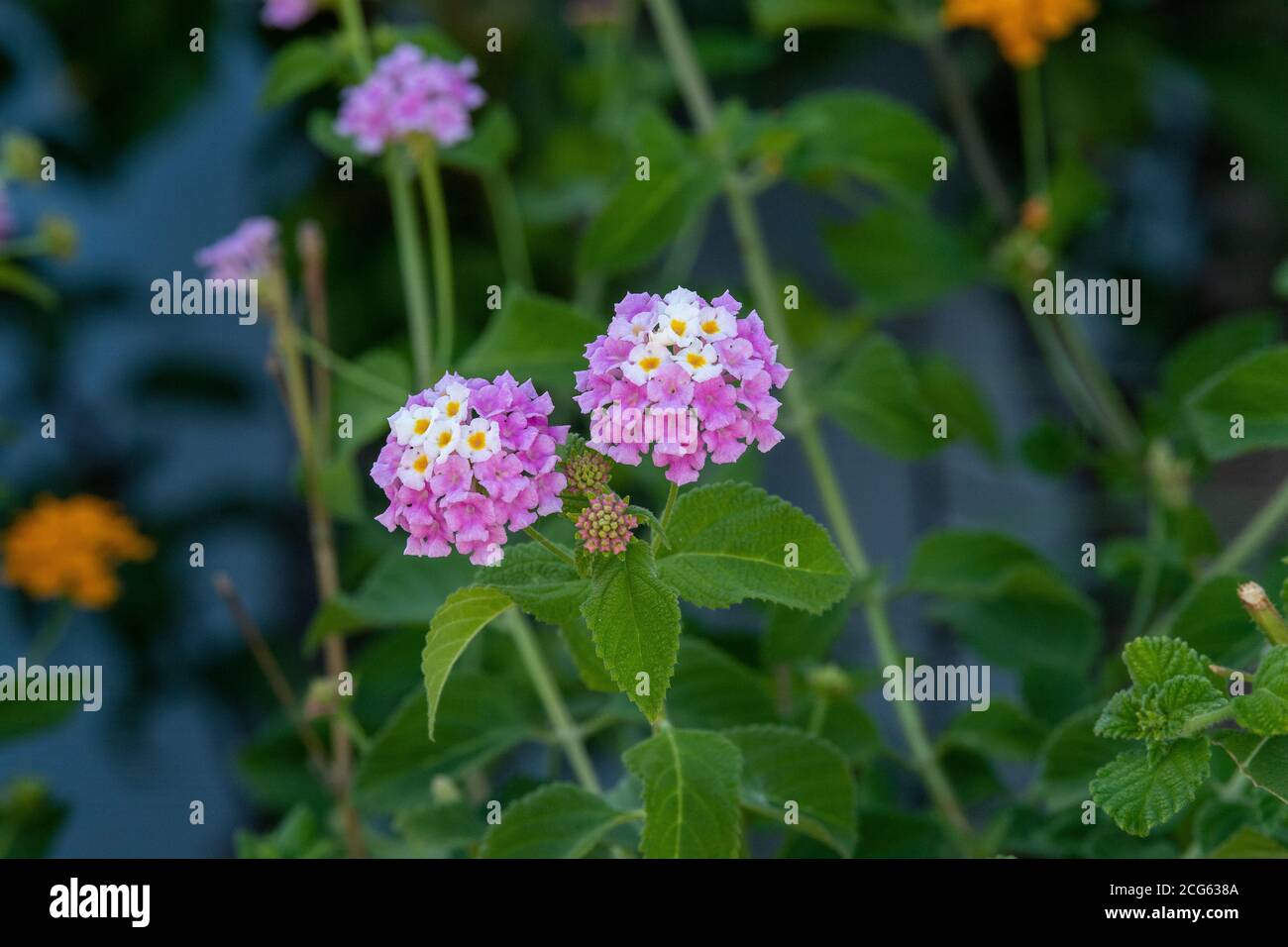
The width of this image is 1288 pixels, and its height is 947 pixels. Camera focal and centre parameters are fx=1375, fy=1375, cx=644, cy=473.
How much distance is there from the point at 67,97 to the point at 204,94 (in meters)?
0.12

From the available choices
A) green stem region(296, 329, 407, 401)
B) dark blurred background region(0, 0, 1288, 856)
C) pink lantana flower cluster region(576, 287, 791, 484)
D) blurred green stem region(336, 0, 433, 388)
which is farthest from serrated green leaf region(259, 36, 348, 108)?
pink lantana flower cluster region(576, 287, 791, 484)

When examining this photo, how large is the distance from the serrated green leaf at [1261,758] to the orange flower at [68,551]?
0.81 meters

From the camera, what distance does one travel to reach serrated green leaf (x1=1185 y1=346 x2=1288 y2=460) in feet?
2.08

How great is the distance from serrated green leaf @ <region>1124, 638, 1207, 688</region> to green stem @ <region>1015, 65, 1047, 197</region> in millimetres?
635

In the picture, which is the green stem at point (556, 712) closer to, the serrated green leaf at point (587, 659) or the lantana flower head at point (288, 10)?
the serrated green leaf at point (587, 659)

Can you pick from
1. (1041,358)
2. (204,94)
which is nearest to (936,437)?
(1041,358)

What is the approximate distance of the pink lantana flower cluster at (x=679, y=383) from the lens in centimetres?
46

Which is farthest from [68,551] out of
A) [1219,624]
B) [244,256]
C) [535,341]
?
[1219,624]

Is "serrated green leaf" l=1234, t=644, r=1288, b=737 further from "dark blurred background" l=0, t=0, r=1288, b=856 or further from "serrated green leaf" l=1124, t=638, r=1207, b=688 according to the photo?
"dark blurred background" l=0, t=0, r=1288, b=856

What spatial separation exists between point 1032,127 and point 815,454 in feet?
1.64

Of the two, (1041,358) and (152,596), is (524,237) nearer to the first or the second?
(152,596)

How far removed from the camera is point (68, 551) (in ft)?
3.38
